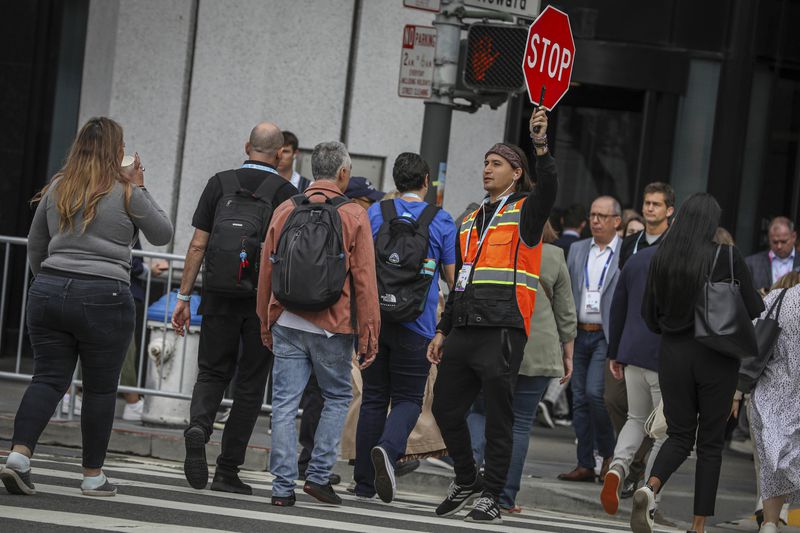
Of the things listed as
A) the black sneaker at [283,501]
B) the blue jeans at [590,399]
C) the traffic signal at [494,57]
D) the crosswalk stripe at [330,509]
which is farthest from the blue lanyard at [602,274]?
the black sneaker at [283,501]

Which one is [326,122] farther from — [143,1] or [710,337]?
[710,337]

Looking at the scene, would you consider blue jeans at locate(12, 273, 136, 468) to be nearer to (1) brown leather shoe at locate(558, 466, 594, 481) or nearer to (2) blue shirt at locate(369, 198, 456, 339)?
(2) blue shirt at locate(369, 198, 456, 339)

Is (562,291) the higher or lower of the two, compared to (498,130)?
lower

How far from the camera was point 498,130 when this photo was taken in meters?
13.3

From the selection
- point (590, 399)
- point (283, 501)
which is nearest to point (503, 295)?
point (283, 501)

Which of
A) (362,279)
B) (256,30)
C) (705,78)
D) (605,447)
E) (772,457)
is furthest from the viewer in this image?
(705,78)

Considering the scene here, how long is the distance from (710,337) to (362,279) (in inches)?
72.0

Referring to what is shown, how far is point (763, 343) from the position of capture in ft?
27.0

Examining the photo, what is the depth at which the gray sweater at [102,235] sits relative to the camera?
679 cm

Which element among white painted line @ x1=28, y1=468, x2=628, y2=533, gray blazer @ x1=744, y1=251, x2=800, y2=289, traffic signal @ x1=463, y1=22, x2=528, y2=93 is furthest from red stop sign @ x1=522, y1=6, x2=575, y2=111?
gray blazer @ x1=744, y1=251, x2=800, y2=289

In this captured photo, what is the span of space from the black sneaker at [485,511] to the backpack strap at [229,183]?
2129 millimetres

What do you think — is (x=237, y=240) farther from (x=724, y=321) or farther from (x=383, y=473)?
(x=724, y=321)

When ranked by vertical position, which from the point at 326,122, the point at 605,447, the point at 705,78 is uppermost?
the point at 705,78

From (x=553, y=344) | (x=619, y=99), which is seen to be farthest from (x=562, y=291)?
(x=619, y=99)
